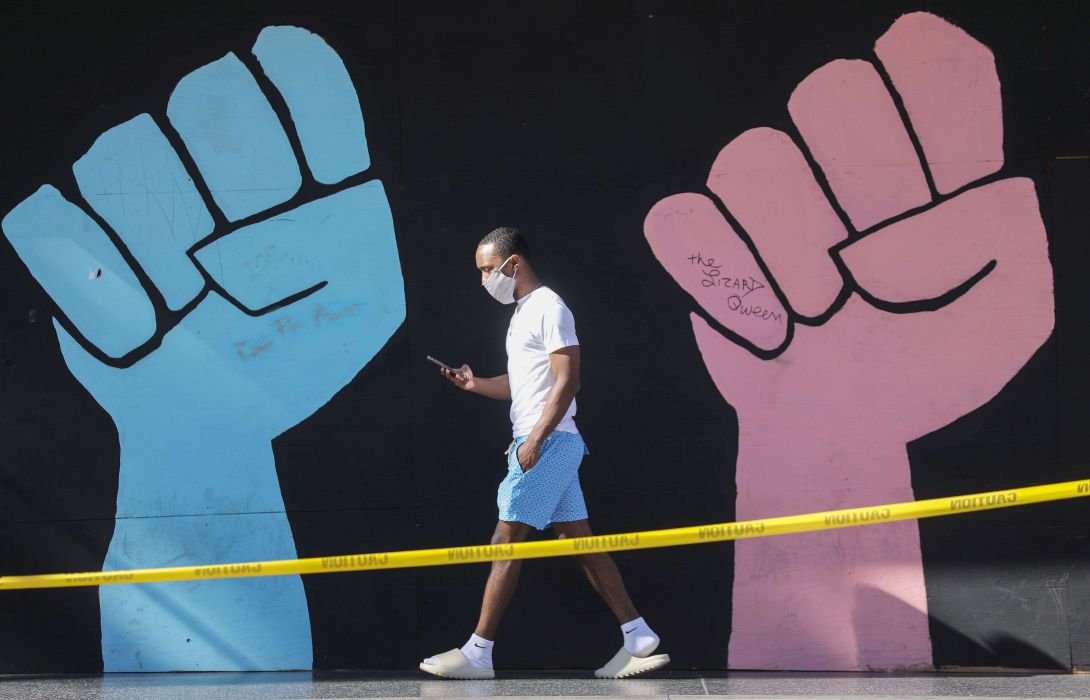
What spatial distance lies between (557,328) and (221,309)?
1721 mm

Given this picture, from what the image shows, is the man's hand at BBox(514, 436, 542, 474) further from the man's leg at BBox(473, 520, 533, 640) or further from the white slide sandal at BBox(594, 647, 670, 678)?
the white slide sandal at BBox(594, 647, 670, 678)

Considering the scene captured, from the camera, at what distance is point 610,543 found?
192 inches

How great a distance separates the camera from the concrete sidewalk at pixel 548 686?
495 centimetres

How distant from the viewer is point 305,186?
5.59 meters

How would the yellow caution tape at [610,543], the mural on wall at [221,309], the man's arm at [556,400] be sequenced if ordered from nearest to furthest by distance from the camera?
the yellow caution tape at [610,543]
the man's arm at [556,400]
the mural on wall at [221,309]

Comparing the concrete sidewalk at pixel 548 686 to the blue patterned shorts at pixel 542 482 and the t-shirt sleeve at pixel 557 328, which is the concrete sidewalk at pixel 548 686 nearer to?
the blue patterned shorts at pixel 542 482

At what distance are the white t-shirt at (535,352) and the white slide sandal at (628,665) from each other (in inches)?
41.2

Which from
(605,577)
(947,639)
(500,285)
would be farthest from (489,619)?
(947,639)

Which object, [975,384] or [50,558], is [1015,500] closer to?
[975,384]

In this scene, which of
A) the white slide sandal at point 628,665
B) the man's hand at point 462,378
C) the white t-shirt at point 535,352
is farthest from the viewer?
the man's hand at point 462,378

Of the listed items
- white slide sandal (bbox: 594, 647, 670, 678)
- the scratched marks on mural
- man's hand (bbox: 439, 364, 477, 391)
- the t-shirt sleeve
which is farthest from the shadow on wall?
man's hand (bbox: 439, 364, 477, 391)

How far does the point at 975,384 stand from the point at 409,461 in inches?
105

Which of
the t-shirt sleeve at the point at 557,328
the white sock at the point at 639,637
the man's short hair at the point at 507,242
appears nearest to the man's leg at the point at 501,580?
the white sock at the point at 639,637

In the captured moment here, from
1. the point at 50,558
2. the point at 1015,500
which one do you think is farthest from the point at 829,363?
the point at 50,558
